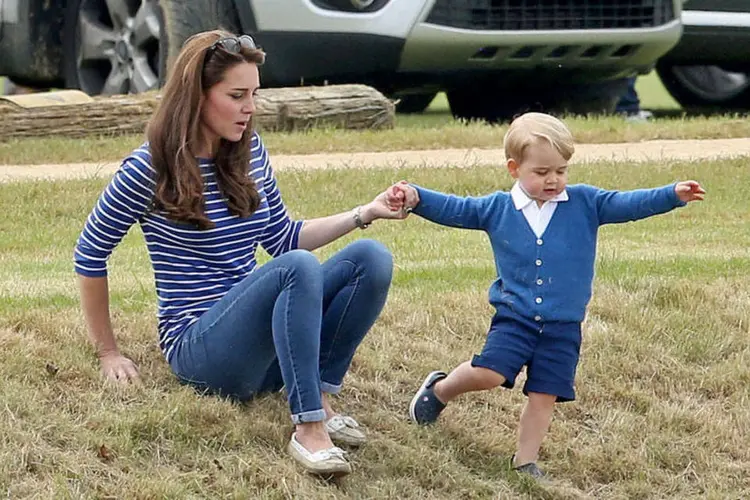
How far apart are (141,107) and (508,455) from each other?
4.75m

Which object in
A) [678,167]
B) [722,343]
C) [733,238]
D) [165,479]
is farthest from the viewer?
[678,167]

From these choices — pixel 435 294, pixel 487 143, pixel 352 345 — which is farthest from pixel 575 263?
pixel 487 143

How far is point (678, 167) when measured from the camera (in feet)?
27.5

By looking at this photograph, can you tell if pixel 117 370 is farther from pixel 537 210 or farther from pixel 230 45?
pixel 537 210

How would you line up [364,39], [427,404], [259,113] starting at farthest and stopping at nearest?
1. [259,113]
2. [364,39]
3. [427,404]

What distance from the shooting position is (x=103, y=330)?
450 cm

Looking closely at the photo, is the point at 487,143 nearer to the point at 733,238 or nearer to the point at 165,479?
the point at 733,238

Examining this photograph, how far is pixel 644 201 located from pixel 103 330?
5.15 ft

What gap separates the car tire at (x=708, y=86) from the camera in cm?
1263

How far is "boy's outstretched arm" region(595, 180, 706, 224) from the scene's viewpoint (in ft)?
13.6

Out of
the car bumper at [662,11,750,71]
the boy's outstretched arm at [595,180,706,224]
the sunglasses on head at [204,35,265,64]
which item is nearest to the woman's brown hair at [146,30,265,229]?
the sunglasses on head at [204,35,265,64]

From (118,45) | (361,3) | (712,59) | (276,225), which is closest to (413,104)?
(712,59)

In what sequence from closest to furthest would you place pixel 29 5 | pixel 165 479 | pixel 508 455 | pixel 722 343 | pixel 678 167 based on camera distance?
1. pixel 165 479
2. pixel 508 455
3. pixel 722 343
4. pixel 678 167
5. pixel 29 5

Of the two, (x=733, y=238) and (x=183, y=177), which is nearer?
(x=183, y=177)
